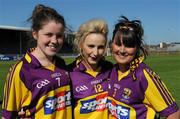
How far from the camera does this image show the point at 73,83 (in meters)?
3.29

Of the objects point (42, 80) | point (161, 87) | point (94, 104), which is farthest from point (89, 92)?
point (161, 87)

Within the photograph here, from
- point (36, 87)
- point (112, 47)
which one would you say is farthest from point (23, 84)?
point (112, 47)

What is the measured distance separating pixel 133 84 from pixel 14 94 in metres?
0.87

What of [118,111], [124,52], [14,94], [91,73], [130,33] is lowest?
[118,111]

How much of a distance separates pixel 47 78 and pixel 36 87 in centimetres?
12

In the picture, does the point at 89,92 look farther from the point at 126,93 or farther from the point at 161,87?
the point at 161,87

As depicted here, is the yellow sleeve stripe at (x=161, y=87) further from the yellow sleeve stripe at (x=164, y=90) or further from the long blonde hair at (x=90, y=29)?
the long blonde hair at (x=90, y=29)

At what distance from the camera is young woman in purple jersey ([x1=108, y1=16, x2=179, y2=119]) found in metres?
2.84

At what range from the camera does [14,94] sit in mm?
2916

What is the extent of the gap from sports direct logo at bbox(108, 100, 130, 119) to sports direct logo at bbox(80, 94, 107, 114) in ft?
0.30

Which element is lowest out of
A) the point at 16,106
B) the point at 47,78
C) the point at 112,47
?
the point at 16,106

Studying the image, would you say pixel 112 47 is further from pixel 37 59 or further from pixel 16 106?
pixel 16 106

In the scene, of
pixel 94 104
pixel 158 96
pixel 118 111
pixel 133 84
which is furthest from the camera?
pixel 94 104

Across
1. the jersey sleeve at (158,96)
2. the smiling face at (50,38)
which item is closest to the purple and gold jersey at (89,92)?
the smiling face at (50,38)
